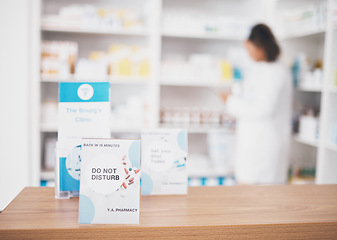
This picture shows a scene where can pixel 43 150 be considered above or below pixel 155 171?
below

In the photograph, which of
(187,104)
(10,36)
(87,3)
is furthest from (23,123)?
(187,104)

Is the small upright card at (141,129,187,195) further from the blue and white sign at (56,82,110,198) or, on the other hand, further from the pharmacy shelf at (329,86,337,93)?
the pharmacy shelf at (329,86,337,93)

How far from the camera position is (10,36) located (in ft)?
10.3

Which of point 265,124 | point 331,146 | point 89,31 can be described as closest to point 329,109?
point 331,146

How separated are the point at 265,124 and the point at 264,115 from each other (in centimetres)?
10

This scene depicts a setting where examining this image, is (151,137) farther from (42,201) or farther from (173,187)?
(42,201)

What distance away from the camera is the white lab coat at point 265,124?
9.36 ft

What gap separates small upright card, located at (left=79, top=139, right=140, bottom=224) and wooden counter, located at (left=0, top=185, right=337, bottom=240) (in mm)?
42

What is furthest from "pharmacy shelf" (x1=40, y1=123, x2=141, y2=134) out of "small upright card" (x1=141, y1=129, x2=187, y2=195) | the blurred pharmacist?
"small upright card" (x1=141, y1=129, x2=187, y2=195)

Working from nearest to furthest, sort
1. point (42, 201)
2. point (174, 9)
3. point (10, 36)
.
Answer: point (42, 201), point (10, 36), point (174, 9)

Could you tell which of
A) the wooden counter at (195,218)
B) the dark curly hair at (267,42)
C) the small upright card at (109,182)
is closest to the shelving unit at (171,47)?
the dark curly hair at (267,42)

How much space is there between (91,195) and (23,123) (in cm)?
232

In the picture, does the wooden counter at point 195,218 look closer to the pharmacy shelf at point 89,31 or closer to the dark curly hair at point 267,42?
the dark curly hair at point 267,42

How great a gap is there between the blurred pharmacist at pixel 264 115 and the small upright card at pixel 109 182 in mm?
1905
